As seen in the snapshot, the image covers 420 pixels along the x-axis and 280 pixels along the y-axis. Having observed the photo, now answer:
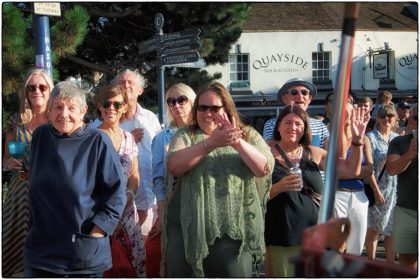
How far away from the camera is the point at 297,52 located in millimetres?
28297

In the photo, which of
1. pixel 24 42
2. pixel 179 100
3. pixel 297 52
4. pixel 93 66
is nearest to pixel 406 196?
pixel 179 100

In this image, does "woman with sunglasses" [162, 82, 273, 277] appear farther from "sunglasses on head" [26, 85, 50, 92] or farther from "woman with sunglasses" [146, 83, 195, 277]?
"sunglasses on head" [26, 85, 50, 92]

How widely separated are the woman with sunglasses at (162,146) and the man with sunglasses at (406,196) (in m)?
1.53

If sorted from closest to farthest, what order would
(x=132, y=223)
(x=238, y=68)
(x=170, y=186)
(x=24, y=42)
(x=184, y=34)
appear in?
(x=170, y=186) → (x=132, y=223) → (x=184, y=34) → (x=24, y=42) → (x=238, y=68)

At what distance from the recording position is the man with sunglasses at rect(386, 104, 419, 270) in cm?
459

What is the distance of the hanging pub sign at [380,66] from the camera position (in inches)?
1118

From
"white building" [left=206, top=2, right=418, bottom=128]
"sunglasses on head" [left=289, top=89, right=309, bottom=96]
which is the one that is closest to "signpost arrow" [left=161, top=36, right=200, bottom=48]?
"sunglasses on head" [left=289, top=89, right=309, bottom=96]

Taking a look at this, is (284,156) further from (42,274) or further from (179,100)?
(42,274)

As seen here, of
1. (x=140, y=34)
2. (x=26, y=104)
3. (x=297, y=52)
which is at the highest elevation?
(x=297, y=52)

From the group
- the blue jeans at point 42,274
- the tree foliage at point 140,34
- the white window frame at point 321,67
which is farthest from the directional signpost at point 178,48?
the white window frame at point 321,67

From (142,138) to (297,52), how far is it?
24.2 metres

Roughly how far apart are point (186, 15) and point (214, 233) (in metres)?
8.31

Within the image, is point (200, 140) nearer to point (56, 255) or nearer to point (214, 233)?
point (214, 233)

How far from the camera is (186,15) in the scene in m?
11.4
